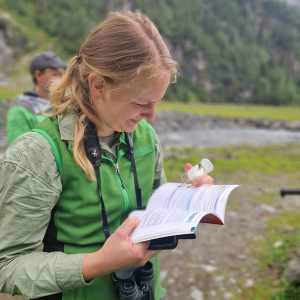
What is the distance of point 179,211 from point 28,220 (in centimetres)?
A: 76

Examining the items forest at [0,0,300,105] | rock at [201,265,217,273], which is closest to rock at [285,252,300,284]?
rock at [201,265,217,273]

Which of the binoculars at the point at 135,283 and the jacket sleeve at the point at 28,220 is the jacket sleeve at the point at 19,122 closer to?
the jacket sleeve at the point at 28,220

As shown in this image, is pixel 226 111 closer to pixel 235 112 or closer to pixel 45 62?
pixel 235 112

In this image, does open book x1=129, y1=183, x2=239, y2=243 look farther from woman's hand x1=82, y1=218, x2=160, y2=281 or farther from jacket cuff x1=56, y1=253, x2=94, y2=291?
jacket cuff x1=56, y1=253, x2=94, y2=291

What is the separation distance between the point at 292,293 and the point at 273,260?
2.88 ft

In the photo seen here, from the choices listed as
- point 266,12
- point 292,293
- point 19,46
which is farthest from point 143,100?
point 266,12

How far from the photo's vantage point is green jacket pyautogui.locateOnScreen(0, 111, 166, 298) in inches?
52.9

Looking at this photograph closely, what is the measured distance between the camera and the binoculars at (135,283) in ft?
5.09

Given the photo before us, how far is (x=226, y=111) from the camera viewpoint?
57281 mm

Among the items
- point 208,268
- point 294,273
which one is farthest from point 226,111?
point 294,273

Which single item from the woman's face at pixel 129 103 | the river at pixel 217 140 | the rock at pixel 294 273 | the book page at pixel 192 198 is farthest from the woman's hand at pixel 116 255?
the river at pixel 217 140

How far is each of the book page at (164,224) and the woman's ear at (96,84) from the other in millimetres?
690

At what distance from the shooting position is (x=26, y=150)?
53.7 inches

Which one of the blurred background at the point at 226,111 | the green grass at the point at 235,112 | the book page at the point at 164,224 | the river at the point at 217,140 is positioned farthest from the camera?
the green grass at the point at 235,112
